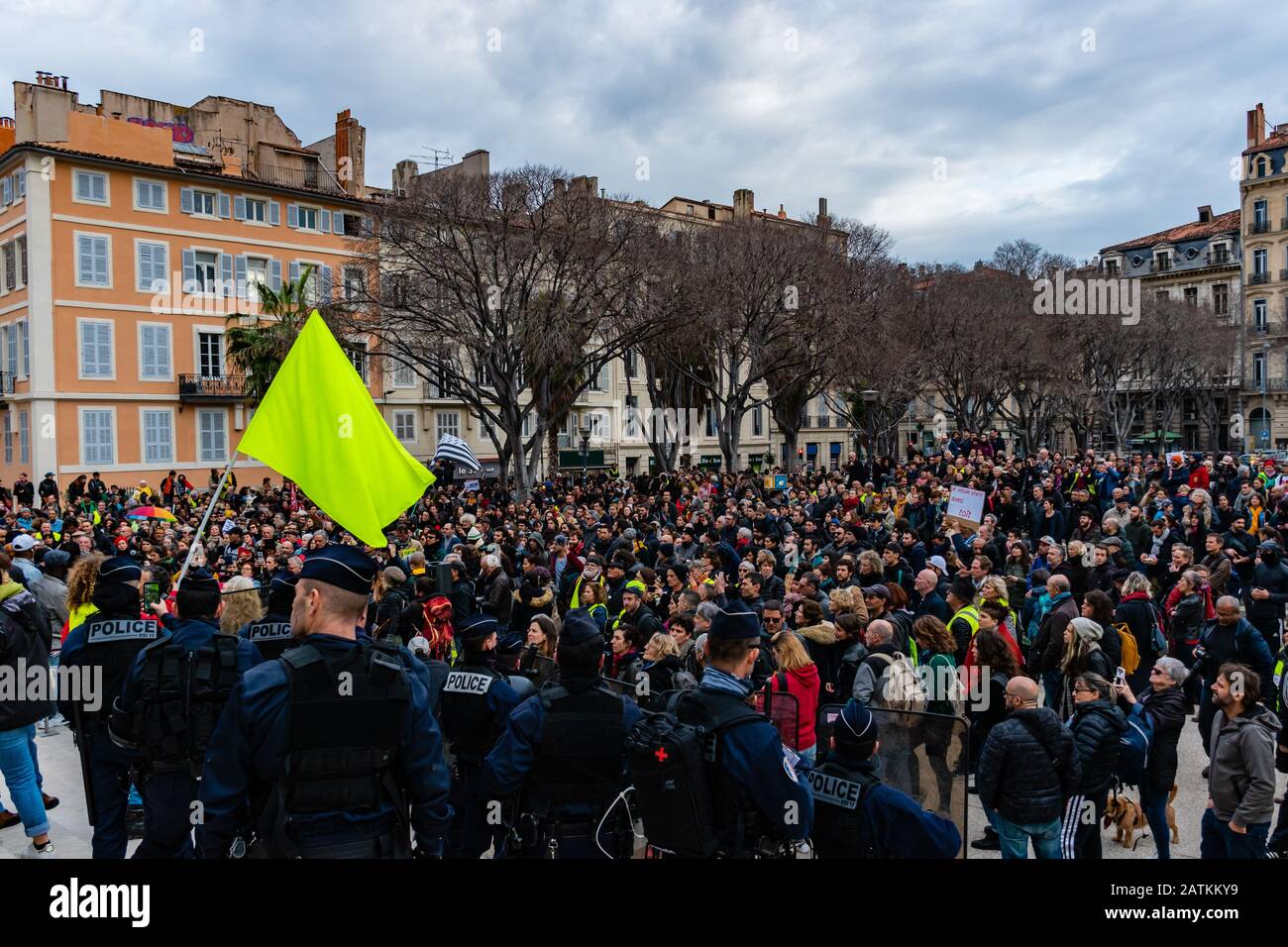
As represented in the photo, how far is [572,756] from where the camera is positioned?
427 cm

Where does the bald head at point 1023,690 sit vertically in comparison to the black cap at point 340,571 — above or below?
below

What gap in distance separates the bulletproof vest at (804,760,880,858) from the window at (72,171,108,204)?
38.6 m

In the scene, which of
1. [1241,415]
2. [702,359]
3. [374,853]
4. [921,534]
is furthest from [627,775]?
[1241,415]

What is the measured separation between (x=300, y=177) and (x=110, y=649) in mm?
42764

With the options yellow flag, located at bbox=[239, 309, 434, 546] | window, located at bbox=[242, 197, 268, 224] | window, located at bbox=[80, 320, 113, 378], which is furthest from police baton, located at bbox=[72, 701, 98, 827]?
window, located at bbox=[242, 197, 268, 224]

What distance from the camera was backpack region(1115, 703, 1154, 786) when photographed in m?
5.46

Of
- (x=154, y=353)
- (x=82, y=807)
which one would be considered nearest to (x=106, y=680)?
(x=82, y=807)

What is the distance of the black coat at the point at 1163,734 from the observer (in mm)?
5789

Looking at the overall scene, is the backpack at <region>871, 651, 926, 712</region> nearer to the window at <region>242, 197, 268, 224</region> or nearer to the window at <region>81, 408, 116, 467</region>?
the window at <region>81, 408, 116, 467</region>

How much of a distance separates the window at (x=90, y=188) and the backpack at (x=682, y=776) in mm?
38218

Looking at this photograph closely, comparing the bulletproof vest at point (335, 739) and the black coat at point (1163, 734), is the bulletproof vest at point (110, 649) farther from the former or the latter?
the black coat at point (1163, 734)

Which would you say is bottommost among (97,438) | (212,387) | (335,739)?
(335,739)

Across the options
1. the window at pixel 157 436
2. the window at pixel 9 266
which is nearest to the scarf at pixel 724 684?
the window at pixel 157 436

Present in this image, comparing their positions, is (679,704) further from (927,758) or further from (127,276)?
(127,276)
